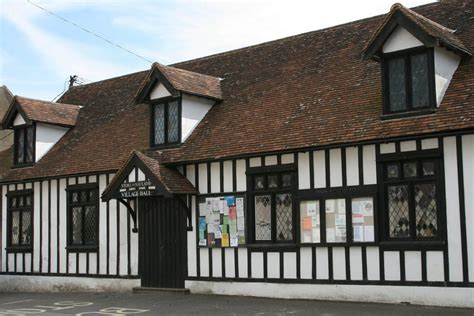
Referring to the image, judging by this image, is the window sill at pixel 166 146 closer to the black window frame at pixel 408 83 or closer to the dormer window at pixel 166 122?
the dormer window at pixel 166 122

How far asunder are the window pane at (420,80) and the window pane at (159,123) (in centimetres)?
680

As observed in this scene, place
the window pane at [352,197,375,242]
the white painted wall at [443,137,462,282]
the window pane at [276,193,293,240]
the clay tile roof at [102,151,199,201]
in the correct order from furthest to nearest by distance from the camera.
Answer: the clay tile roof at [102,151,199,201] < the window pane at [276,193,293,240] < the window pane at [352,197,375,242] < the white painted wall at [443,137,462,282]

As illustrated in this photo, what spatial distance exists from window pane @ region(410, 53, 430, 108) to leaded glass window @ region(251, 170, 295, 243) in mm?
3121

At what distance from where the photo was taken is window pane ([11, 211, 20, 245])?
67.1 feet

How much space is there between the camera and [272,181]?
14.8 metres

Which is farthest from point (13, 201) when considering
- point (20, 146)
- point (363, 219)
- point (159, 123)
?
point (363, 219)

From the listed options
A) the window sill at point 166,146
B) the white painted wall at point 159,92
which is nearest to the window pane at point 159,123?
the window sill at point 166,146

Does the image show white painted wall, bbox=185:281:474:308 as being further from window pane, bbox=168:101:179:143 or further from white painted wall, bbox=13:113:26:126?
white painted wall, bbox=13:113:26:126

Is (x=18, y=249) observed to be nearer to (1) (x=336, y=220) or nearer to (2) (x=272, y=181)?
(2) (x=272, y=181)

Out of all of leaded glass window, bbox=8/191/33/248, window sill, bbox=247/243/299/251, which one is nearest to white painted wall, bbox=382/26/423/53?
window sill, bbox=247/243/299/251

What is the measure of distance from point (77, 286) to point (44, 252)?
1.76m

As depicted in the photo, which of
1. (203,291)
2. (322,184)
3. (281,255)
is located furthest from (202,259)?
(322,184)

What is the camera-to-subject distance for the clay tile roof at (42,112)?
2061cm

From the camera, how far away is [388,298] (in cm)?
1282
